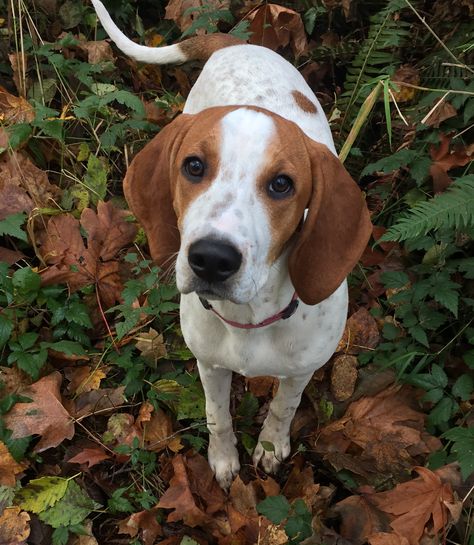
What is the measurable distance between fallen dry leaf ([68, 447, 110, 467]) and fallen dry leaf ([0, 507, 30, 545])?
348 mm

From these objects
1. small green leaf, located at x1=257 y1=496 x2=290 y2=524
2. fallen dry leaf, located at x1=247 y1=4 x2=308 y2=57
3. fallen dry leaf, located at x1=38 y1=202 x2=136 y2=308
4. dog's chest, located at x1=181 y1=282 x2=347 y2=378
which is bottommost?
small green leaf, located at x1=257 y1=496 x2=290 y2=524

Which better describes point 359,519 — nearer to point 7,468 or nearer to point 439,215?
point 439,215

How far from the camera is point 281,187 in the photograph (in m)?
2.17

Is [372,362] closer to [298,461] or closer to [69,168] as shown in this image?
[298,461]

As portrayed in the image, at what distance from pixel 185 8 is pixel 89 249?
2.17 meters

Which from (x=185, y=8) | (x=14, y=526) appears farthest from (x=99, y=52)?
(x=14, y=526)

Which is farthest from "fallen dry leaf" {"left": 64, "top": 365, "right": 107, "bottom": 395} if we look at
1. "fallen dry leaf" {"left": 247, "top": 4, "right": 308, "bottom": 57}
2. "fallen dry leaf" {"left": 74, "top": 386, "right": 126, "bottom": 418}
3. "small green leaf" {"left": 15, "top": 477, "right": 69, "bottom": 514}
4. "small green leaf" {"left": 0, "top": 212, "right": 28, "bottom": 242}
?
"fallen dry leaf" {"left": 247, "top": 4, "right": 308, "bottom": 57}

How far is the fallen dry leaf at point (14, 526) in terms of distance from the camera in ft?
9.96

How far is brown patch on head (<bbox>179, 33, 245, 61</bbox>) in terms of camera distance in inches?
152

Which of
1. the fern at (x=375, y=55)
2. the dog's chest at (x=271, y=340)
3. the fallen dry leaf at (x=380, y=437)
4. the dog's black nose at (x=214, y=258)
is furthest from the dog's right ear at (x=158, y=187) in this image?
the fern at (x=375, y=55)

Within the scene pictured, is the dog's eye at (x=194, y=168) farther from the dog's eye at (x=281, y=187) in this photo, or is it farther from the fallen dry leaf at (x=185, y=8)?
the fallen dry leaf at (x=185, y=8)

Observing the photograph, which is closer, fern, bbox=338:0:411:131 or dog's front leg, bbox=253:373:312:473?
dog's front leg, bbox=253:373:312:473

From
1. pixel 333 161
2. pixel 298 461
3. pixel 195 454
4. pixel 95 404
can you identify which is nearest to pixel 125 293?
pixel 95 404

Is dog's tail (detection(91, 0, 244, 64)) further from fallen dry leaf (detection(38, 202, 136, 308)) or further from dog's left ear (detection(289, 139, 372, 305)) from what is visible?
dog's left ear (detection(289, 139, 372, 305))
